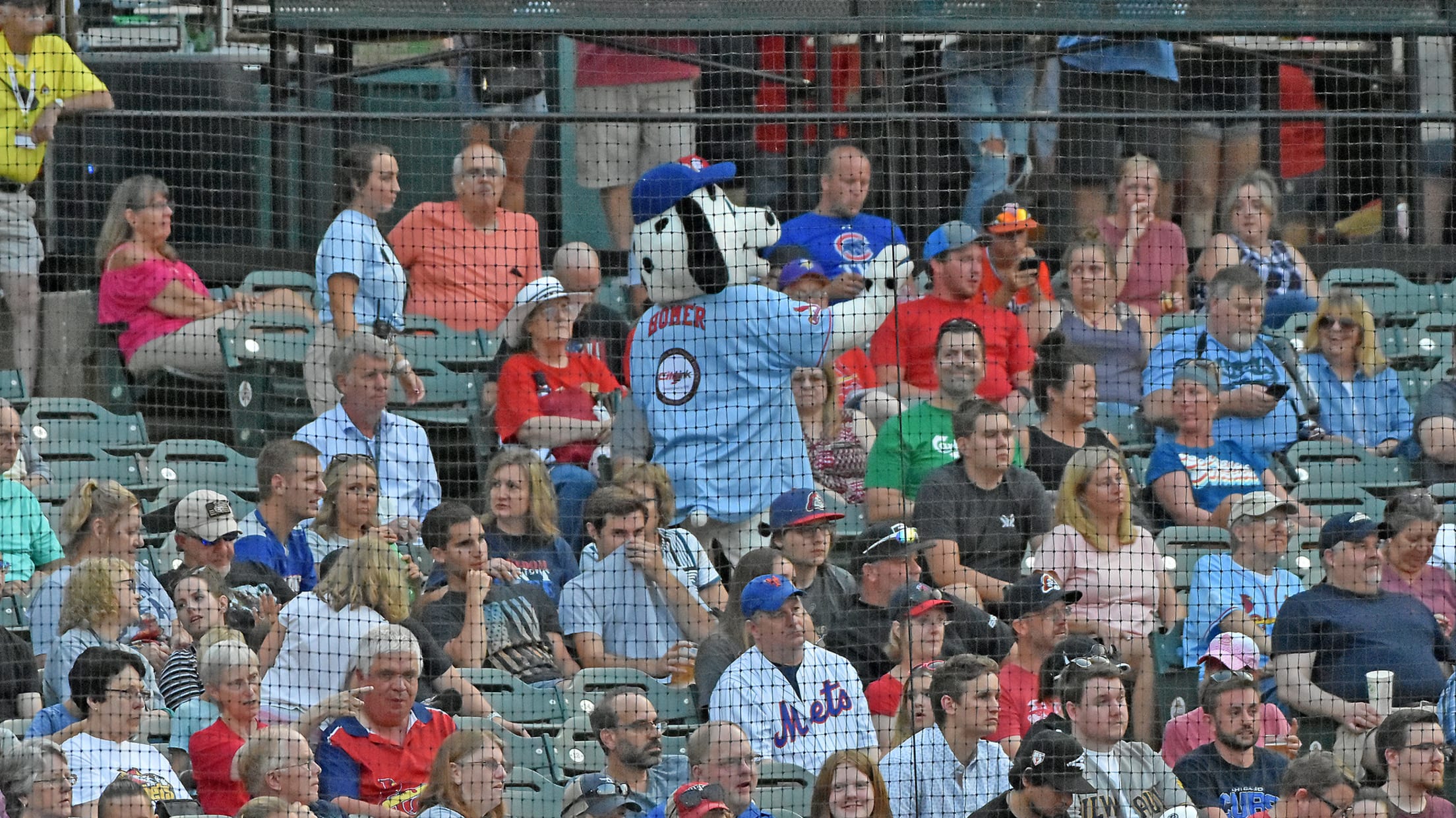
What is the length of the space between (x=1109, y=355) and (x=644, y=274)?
77.2 inches

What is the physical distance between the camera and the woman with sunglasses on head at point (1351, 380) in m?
9.73

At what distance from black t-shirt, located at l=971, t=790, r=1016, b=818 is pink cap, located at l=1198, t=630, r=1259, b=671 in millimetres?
1184

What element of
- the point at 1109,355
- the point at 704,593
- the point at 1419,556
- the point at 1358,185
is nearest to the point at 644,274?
the point at 704,593

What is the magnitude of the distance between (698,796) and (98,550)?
7.15 ft

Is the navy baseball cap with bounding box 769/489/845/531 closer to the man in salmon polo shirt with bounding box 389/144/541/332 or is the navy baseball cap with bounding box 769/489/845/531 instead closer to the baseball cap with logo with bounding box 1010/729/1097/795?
the baseball cap with logo with bounding box 1010/729/1097/795

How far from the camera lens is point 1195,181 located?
10789 mm

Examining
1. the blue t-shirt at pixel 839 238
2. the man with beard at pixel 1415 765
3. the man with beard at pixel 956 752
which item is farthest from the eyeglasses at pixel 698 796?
the blue t-shirt at pixel 839 238

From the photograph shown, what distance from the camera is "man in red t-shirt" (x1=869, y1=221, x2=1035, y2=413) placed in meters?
9.20

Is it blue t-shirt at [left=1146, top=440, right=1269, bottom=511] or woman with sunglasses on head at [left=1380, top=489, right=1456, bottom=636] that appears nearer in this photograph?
woman with sunglasses on head at [left=1380, top=489, right=1456, bottom=636]

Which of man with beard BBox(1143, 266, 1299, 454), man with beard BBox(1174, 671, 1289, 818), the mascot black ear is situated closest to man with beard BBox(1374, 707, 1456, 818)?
man with beard BBox(1174, 671, 1289, 818)

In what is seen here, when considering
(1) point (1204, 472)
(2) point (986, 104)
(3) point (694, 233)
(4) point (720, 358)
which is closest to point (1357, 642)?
(1) point (1204, 472)

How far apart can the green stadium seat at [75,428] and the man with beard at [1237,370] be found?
3.75 meters

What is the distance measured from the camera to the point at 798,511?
8.16m

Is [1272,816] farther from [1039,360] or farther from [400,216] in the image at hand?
[400,216]
